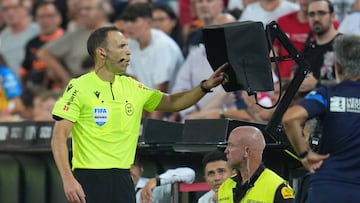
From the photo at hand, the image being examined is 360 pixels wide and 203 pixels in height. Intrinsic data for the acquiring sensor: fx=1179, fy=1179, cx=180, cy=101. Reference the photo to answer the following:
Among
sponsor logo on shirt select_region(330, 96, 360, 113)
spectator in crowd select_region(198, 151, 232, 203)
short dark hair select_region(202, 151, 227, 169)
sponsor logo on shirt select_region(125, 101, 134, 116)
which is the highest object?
sponsor logo on shirt select_region(330, 96, 360, 113)

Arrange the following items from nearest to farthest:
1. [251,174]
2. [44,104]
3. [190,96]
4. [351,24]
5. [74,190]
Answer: [74,190] < [251,174] < [190,96] < [351,24] < [44,104]

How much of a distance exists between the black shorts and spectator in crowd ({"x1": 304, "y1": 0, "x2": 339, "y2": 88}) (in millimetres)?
3434

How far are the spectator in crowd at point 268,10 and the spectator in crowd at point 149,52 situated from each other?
96 cm

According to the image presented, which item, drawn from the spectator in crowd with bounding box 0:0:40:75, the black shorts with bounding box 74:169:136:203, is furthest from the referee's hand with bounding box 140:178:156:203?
the spectator in crowd with bounding box 0:0:40:75

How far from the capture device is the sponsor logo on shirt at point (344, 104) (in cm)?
853

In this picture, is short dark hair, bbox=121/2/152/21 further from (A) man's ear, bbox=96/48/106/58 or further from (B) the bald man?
(B) the bald man

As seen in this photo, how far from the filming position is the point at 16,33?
1698 centimetres

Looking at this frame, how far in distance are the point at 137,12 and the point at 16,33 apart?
366cm

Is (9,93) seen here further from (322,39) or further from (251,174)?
(251,174)

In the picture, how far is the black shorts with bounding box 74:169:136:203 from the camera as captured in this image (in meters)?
8.84

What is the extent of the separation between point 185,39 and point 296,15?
2495 millimetres

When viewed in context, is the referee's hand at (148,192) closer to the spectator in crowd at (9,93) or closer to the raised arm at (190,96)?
the raised arm at (190,96)

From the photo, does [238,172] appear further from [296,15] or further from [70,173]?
[296,15]

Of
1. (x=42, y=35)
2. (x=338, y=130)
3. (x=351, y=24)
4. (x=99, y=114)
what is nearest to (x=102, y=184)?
(x=99, y=114)
